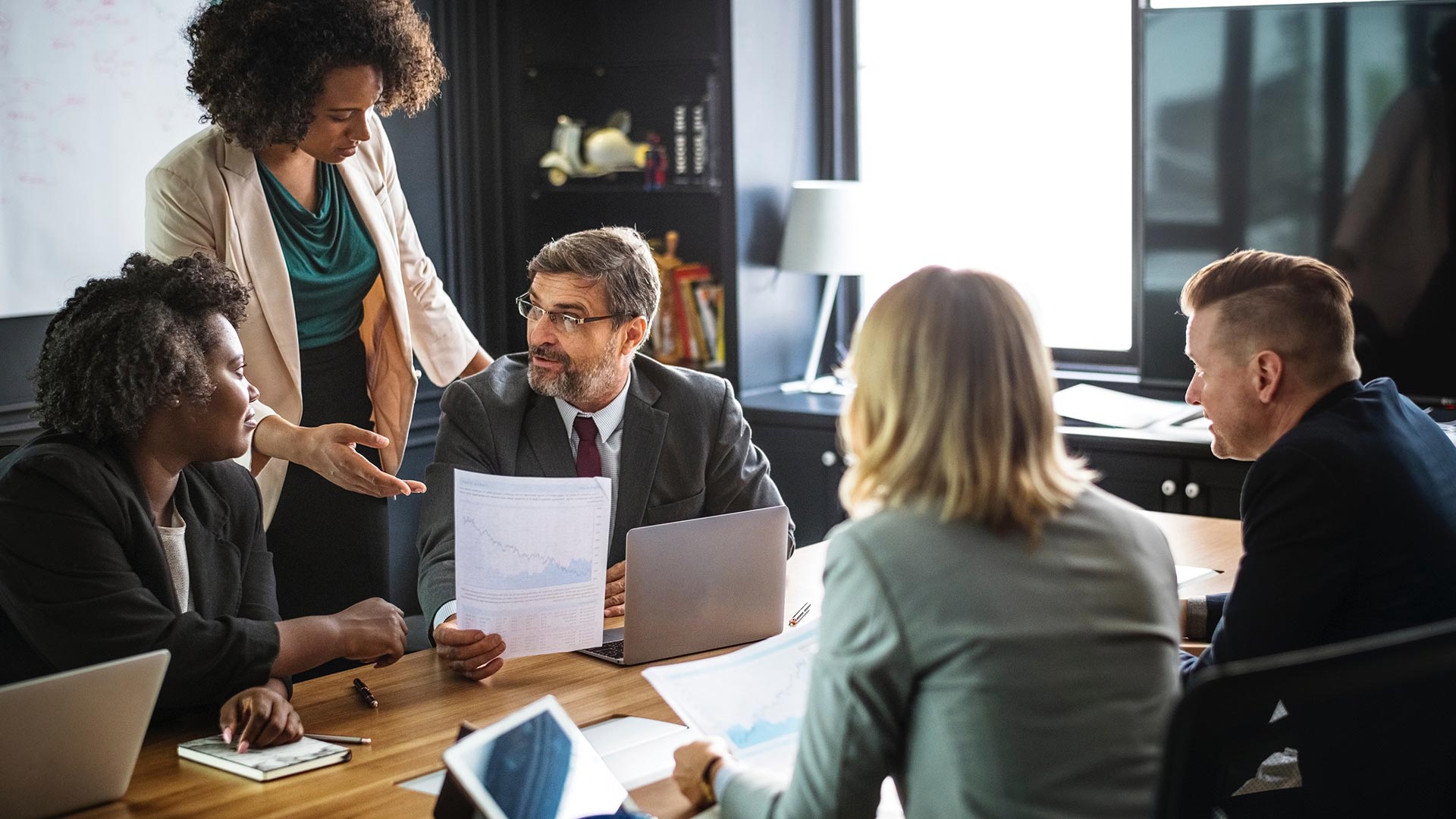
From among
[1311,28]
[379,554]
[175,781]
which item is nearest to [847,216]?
[1311,28]

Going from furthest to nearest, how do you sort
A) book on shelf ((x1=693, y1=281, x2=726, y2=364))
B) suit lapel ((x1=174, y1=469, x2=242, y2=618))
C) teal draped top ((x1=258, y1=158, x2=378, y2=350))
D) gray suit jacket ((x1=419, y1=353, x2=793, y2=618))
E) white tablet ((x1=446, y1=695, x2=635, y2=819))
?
book on shelf ((x1=693, y1=281, x2=726, y2=364))
teal draped top ((x1=258, y1=158, x2=378, y2=350))
gray suit jacket ((x1=419, y1=353, x2=793, y2=618))
suit lapel ((x1=174, y1=469, x2=242, y2=618))
white tablet ((x1=446, y1=695, x2=635, y2=819))

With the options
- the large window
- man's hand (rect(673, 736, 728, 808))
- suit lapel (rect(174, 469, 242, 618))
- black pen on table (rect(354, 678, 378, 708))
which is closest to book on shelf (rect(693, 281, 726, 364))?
the large window

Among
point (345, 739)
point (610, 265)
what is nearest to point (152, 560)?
point (345, 739)

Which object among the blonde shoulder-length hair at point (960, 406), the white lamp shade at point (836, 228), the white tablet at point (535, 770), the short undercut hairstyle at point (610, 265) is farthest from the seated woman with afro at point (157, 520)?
the white lamp shade at point (836, 228)

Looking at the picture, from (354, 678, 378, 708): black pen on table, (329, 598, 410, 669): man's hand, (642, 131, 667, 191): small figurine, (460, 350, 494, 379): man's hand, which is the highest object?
(642, 131, 667, 191): small figurine

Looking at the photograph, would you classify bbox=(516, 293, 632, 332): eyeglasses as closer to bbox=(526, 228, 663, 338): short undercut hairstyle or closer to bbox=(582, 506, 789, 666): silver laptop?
bbox=(526, 228, 663, 338): short undercut hairstyle

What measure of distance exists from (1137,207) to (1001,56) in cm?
66

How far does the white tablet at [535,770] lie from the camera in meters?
1.25

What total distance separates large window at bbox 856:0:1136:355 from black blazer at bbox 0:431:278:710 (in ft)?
8.47

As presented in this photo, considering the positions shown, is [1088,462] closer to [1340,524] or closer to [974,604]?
[1340,524]

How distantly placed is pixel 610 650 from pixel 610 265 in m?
0.71

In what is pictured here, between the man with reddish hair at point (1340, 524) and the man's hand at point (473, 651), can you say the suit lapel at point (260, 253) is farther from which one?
the man with reddish hair at point (1340, 524)

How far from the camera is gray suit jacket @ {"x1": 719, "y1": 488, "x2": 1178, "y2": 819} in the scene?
1.15 metres

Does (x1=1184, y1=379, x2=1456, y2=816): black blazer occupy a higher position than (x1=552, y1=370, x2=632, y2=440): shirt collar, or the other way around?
(x1=552, y1=370, x2=632, y2=440): shirt collar
